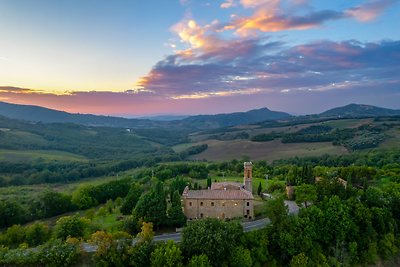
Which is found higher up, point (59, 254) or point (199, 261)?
point (59, 254)

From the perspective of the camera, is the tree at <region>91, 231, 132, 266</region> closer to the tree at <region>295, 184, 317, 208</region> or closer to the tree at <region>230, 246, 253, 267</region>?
the tree at <region>230, 246, 253, 267</region>

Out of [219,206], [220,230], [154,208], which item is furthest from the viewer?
[219,206]

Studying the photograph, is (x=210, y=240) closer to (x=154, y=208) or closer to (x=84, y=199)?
(x=154, y=208)

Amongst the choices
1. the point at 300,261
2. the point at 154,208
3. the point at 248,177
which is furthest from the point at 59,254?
the point at 248,177

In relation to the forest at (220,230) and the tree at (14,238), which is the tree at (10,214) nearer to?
the forest at (220,230)

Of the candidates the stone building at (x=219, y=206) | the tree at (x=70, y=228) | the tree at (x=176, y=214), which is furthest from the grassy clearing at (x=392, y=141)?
the tree at (x=70, y=228)

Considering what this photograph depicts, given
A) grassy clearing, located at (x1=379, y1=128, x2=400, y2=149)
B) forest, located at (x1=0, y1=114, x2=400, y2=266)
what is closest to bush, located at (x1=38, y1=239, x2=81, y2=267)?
forest, located at (x1=0, y1=114, x2=400, y2=266)

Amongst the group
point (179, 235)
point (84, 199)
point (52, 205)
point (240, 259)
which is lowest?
point (52, 205)
